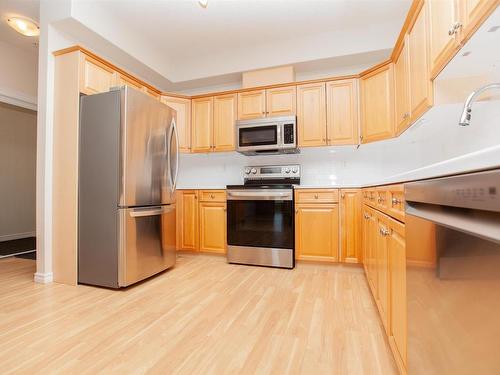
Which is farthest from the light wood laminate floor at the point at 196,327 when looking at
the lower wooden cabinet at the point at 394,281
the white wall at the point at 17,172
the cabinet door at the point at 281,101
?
the white wall at the point at 17,172

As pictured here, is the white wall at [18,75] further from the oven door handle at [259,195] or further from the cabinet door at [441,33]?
the cabinet door at [441,33]

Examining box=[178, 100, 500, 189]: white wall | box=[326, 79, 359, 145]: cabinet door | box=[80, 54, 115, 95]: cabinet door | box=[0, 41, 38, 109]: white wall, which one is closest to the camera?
box=[178, 100, 500, 189]: white wall

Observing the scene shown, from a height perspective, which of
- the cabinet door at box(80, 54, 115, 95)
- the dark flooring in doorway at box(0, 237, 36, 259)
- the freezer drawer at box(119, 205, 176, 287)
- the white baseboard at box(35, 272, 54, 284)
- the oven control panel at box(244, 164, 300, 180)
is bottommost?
the dark flooring in doorway at box(0, 237, 36, 259)

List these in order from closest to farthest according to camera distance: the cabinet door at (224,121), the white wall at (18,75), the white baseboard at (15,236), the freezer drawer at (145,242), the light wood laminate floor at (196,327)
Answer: the light wood laminate floor at (196,327)
the freezer drawer at (145,242)
the white wall at (18,75)
the cabinet door at (224,121)
the white baseboard at (15,236)

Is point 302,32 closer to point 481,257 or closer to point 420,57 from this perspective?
point 420,57

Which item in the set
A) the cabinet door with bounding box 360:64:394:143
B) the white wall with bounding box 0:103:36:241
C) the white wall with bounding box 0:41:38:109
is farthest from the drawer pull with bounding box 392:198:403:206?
the white wall with bounding box 0:103:36:241

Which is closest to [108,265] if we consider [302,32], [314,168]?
[314,168]

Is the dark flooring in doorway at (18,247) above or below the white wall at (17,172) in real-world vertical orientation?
below

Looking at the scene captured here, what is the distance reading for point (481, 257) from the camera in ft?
1.40

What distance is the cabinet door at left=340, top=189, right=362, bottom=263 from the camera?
8.66 feet

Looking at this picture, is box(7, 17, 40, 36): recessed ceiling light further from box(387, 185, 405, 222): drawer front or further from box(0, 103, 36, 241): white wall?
box(387, 185, 405, 222): drawer front

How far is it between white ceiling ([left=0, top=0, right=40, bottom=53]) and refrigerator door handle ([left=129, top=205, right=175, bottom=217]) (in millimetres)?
2333

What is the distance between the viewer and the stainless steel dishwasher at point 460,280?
0.39 meters

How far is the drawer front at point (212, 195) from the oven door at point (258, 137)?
1.95 ft
